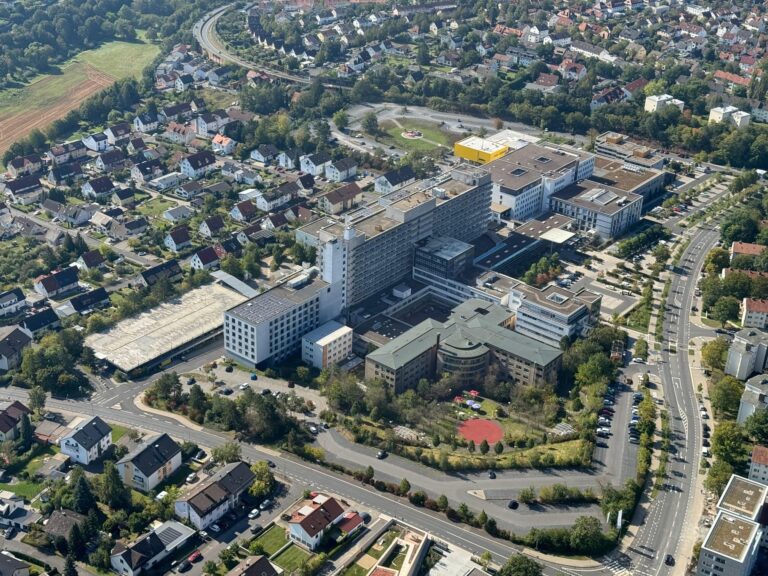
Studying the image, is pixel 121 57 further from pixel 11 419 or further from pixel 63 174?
pixel 11 419

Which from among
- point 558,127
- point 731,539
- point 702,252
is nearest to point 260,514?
point 731,539

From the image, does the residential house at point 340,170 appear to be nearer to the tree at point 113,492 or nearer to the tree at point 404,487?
the tree at point 404,487

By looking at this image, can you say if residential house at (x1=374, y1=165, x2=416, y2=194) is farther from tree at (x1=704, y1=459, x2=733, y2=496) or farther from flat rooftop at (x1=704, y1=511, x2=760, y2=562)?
flat rooftop at (x1=704, y1=511, x2=760, y2=562)

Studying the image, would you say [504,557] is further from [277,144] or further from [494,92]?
[494,92]

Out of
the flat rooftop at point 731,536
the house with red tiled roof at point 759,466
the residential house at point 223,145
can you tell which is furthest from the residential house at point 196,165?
the flat rooftop at point 731,536

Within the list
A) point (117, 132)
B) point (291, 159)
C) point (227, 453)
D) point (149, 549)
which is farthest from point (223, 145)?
point (149, 549)

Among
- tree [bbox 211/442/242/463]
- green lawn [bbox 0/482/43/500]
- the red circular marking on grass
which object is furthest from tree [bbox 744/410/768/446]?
green lawn [bbox 0/482/43/500]
